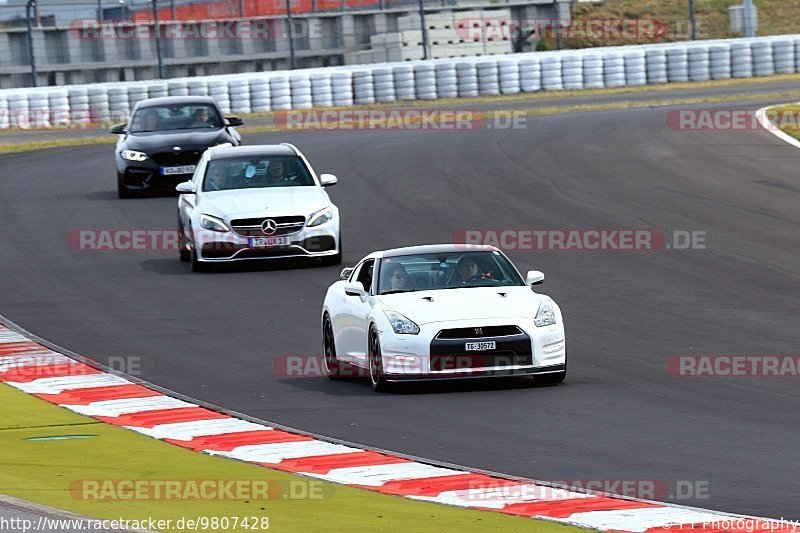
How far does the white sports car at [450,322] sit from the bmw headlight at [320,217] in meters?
6.59

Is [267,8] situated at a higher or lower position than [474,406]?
higher

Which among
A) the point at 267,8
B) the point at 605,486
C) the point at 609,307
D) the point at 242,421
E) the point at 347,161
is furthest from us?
the point at 267,8

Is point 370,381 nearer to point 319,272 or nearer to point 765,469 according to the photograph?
point 765,469

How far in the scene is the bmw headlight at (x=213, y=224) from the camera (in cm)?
2053

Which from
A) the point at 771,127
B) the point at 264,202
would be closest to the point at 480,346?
the point at 264,202

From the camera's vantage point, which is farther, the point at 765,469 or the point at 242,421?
the point at 242,421

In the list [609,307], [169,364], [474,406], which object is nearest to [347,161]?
[609,307]

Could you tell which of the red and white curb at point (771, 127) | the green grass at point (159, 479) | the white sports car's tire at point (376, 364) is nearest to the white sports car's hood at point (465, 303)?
the white sports car's tire at point (376, 364)

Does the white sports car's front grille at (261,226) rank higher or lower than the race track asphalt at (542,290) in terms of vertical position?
higher

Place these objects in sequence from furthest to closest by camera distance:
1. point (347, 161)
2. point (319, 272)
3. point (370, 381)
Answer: point (347, 161), point (319, 272), point (370, 381)

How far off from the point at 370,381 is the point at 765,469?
16.2 ft

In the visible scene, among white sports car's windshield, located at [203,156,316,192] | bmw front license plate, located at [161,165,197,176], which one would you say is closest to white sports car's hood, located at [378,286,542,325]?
white sports car's windshield, located at [203,156,316,192]

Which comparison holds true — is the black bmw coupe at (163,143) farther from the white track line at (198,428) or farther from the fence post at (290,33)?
the fence post at (290,33)

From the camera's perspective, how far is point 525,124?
3791cm
